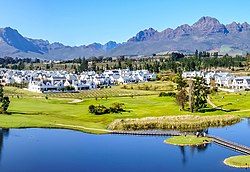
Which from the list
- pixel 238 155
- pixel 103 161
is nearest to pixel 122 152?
pixel 103 161

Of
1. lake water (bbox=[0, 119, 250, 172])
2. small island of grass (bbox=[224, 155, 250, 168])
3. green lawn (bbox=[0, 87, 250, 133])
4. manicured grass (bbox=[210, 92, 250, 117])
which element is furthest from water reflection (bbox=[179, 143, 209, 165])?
manicured grass (bbox=[210, 92, 250, 117])

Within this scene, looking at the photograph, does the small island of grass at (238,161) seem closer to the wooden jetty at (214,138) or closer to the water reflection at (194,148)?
the wooden jetty at (214,138)

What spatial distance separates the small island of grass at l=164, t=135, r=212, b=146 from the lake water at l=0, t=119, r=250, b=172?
4.80 ft

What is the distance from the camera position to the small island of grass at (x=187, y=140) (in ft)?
232

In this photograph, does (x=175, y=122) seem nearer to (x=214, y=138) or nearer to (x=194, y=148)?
(x=214, y=138)

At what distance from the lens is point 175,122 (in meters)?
88.1

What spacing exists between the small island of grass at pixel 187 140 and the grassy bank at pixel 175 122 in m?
10.6

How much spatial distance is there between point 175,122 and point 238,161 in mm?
29608

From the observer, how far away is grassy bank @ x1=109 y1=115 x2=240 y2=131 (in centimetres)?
8594

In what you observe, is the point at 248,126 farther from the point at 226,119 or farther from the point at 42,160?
the point at 42,160

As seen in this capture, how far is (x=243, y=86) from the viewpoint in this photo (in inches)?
6767

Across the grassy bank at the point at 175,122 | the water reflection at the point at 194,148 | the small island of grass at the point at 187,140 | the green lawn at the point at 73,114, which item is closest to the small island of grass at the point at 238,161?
the water reflection at the point at 194,148

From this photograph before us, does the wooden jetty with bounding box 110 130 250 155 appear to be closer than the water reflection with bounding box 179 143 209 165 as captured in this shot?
No

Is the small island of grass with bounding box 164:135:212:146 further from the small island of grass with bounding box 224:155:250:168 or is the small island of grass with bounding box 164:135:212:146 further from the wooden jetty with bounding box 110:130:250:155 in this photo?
the small island of grass with bounding box 224:155:250:168
